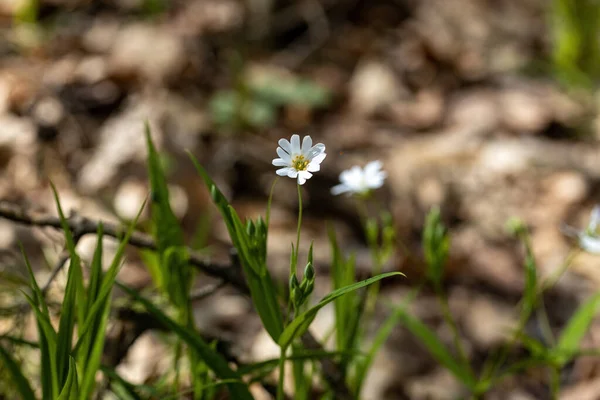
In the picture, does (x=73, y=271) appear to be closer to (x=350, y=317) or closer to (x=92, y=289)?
(x=92, y=289)

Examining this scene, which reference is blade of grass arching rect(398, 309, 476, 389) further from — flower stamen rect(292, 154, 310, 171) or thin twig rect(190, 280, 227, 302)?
Answer: flower stamen rect(292, 154, 310, 171)

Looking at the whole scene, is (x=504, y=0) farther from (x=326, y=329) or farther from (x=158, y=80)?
(x=326, y=329)

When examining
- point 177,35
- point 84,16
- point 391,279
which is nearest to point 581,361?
point 391,279

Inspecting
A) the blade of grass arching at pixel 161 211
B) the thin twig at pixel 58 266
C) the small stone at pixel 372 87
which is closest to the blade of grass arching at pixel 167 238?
the blade of grass arching at pixel 161 211

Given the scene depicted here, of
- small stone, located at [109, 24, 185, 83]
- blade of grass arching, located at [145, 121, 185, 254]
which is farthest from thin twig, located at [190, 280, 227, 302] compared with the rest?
small stone, located at [109, 24, 185, 83]

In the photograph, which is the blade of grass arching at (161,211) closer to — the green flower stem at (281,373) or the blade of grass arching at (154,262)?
the blade of grass arching at (154,262)
